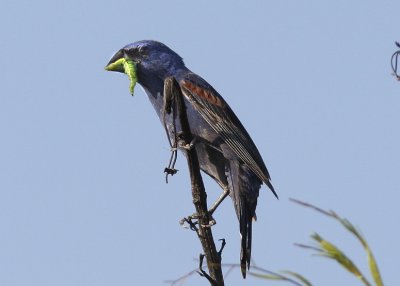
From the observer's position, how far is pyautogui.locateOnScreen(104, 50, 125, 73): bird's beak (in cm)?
689

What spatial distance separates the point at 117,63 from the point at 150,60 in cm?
57

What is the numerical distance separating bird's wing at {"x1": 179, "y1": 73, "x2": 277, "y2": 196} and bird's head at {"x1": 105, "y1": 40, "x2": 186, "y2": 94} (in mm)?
223

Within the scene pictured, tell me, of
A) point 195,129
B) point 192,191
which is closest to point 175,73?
point 195,129

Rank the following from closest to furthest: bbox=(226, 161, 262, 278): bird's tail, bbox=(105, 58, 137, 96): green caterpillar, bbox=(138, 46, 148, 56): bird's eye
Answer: bbox=(226, 161, 262, 278): bird's tail
bbox=(105, 58, 137, 96): green caterpillar
bbox=(138, 46, 148, 56): bird's eye

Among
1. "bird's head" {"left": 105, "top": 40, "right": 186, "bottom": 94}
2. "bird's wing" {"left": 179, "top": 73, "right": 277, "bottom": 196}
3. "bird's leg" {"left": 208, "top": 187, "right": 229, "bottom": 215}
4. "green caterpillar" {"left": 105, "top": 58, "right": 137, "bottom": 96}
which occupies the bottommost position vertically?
"bird's leg" {"left": 208, "top": 187, "right": 229, "bottom": 215}

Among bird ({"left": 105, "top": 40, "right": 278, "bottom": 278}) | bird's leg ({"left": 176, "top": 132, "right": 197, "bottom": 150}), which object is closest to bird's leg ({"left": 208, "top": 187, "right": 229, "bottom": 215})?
bird ({"left": 105, "top": 40, "right": 278, "bottom": 278})

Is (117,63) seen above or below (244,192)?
above

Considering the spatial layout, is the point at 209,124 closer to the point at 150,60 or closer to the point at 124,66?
the point at 124,66

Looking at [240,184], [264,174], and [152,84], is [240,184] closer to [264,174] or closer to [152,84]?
[264,174]

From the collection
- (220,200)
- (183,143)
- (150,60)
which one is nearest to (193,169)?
(183,143)

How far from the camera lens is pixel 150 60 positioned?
7625mm

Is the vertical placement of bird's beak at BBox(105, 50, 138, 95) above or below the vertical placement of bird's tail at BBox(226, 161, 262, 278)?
above

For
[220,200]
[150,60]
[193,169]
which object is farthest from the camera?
[150,60]

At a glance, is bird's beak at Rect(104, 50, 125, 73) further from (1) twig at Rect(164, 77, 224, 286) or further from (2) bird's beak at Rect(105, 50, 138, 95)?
(1) twig at Rect(164, 77, 224, 286)
